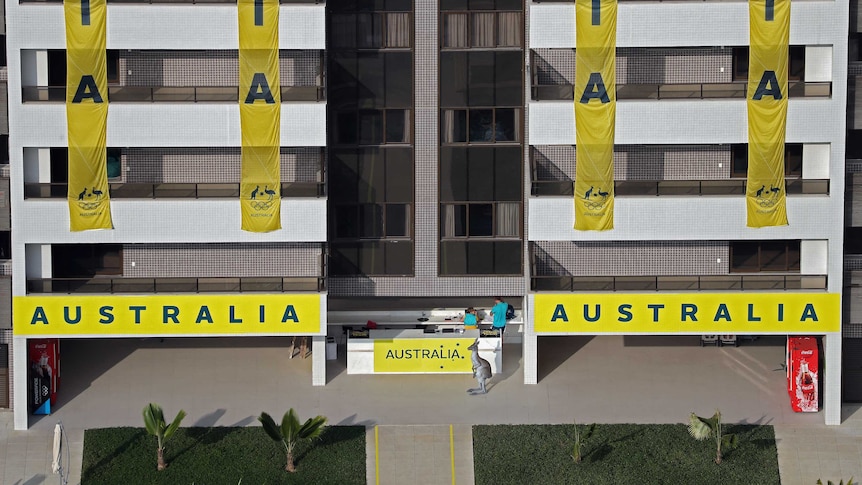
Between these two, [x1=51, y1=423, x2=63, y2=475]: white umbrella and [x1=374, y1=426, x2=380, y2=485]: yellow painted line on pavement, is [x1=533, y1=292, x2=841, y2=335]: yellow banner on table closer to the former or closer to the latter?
[x1=374, y1=426, x2=380, y2=485]: yellow painted line on pavement

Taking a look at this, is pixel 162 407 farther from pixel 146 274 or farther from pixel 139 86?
pixel 139 86

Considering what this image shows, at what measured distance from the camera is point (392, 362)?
195ft

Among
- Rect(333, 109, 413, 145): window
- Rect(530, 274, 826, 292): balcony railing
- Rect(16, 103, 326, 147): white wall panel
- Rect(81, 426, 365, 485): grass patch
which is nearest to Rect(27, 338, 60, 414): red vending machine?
Rect(81, 426, 365, 485): grass patch

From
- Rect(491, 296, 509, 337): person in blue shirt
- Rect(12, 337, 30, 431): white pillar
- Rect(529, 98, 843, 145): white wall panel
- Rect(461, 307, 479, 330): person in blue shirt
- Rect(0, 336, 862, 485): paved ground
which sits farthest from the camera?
Rect(461, 307, 479, 330): person in blue shirt

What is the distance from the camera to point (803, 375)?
57.5 meters

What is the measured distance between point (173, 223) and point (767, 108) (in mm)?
22988

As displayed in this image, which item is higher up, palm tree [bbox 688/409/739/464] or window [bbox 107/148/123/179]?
window [bbox 107/148/123/179]

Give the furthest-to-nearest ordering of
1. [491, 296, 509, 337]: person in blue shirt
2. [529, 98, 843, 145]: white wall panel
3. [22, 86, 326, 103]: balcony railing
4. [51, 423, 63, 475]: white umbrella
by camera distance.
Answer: [491, 296, 509, 337]: person in blue shirt → [22, 86, 326, 103]: balcony railing → [529, 98, 843, 145]: white wall panel → [51, 423, 63, 475]: white umbrella

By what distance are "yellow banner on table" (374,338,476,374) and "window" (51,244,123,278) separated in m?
10.9

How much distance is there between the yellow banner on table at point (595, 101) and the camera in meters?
55.7

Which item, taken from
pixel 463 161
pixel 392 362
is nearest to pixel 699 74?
pixel 463 161

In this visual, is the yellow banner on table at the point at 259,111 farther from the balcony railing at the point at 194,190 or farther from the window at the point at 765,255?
the window at the point at 765,255

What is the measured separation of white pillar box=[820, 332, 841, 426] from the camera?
5691 centimetres

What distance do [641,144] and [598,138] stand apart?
1953mm
